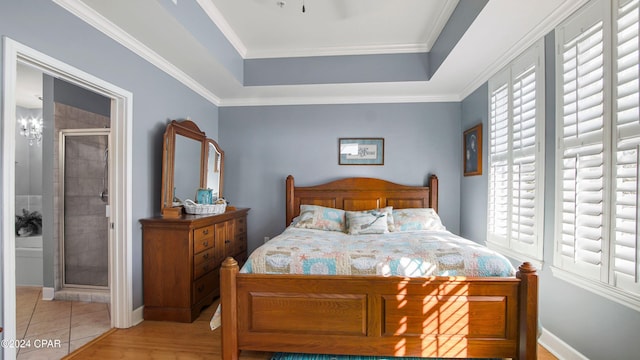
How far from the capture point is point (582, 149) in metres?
1.87

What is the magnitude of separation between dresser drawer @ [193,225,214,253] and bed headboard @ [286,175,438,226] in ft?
4.01

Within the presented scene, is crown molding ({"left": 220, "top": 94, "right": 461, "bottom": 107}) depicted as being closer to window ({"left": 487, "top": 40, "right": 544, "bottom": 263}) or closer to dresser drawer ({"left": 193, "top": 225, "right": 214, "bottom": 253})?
window ({"left": 487, "top": 40, "right": 544, "bottom": 263})

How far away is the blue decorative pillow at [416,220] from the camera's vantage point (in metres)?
3.26

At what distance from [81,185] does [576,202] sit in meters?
4.78

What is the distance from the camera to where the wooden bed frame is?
1948 millimetres

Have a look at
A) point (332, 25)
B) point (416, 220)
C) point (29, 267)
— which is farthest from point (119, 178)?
point (416, 220)

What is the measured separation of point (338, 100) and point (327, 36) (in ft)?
3.18

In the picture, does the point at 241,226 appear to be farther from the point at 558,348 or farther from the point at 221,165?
the point at 558,348

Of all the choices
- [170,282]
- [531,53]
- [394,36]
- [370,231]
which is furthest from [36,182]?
[531,53]

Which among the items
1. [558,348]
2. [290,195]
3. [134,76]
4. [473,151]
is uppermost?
[134,76]

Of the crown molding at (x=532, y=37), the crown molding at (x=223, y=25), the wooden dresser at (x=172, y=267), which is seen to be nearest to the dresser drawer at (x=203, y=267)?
the wooden dresser at (x=172, y=267)

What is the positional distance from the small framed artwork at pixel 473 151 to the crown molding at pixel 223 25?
9.79ft

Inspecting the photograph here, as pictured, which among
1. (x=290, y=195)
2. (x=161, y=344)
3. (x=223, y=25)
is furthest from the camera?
(x=290, y=195)

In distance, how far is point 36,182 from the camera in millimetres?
4895
